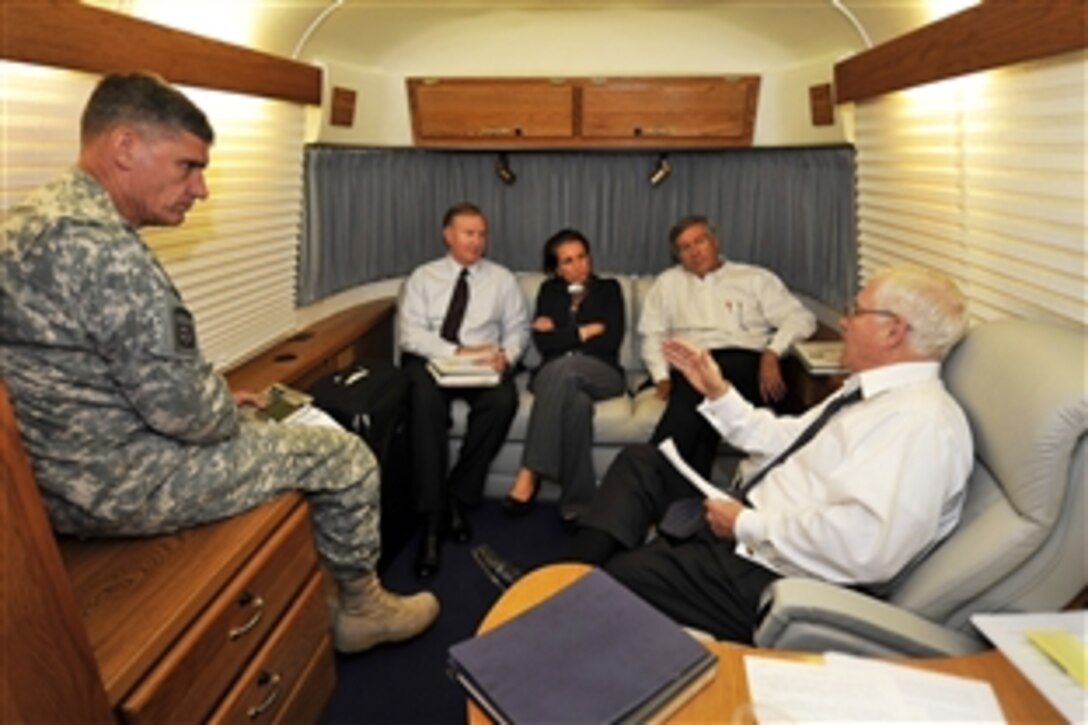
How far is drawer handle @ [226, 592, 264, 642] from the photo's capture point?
61.7 inches

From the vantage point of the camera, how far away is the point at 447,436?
9.70 feet

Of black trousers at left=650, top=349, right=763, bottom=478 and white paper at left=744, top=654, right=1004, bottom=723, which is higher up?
black trousers at left=650, top=349, right=763, bottom=478

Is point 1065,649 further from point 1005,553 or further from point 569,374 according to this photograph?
point 569,374

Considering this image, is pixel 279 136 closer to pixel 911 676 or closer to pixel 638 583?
pixel 638 583

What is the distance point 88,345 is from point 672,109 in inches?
114

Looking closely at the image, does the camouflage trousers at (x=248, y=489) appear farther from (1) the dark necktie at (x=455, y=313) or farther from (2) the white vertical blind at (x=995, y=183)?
(2) the white vertical blind at (x=995, y=183)

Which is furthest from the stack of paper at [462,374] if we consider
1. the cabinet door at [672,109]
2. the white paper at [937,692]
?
the white paper at [937,692]

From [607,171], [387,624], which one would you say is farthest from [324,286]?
[387,624]

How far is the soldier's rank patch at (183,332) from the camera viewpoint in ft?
4.88

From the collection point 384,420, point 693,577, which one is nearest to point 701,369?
point 693,577

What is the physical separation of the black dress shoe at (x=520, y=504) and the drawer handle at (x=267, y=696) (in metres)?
1.39

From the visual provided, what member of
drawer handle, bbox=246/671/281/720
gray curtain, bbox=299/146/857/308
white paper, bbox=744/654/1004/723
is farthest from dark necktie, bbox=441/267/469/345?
white paper, bbox=744/654/1004/723

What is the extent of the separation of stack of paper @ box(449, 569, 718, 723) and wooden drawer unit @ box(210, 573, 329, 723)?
2.30 ft

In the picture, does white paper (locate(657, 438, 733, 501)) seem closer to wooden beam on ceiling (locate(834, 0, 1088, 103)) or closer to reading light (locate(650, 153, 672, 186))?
wooden beam on ceiling (locate(834, 0, 1088, 103))
